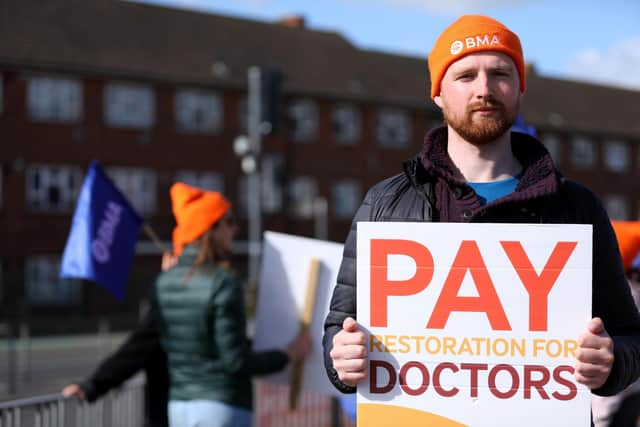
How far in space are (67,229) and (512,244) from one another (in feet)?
118

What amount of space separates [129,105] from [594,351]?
1449 inches

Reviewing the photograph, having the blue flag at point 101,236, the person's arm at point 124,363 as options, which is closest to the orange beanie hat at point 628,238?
the person's arm at point 124,363

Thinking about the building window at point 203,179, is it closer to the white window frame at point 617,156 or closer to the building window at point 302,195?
the building window at point 302,195

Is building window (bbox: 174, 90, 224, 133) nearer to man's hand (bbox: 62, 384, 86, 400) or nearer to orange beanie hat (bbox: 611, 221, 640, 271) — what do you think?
man's hand (bbox: 62, 384, 86, 400)

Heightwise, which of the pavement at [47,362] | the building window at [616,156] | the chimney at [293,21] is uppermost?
the chimney at [293,21]

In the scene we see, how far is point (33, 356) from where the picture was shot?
2412 cm

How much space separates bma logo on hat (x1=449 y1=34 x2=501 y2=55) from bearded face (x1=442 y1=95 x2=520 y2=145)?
0.16 meters

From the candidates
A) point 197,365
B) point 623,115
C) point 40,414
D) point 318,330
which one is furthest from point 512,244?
point 623,115

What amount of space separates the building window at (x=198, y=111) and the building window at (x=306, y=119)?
3749 mm

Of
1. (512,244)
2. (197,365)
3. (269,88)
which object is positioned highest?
(269,88)

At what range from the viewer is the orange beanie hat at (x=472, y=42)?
2668 mm

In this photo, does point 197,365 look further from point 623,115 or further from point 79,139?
point 623,115

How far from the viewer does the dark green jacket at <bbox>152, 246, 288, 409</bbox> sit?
482 centimetres

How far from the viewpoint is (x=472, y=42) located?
8.79 feet
